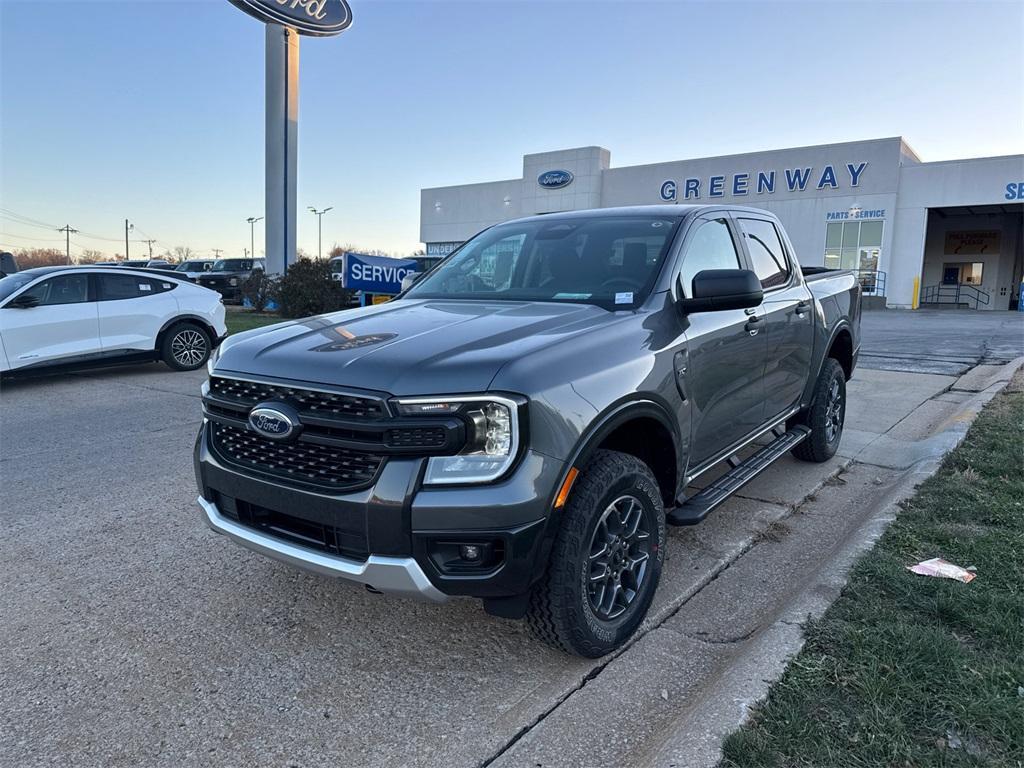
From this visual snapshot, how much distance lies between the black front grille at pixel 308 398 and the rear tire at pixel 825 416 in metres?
3.96

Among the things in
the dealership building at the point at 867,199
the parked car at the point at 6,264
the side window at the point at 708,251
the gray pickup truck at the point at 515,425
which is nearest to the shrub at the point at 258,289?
the parked car at the point at 6,264

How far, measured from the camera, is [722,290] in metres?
3.29

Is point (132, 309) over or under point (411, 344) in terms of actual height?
under

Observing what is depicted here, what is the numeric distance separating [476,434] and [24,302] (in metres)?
8.66

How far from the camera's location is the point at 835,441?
5902 millimetres

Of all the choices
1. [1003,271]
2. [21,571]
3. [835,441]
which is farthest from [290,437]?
[1003,271]

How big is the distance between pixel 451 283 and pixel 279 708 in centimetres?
246

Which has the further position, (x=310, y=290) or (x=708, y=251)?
(x=310, y=290)

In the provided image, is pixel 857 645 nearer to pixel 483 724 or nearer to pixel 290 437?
pixel 483 724

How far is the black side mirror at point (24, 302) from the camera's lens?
8680mm

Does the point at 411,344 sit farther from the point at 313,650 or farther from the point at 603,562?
the point at 313,650

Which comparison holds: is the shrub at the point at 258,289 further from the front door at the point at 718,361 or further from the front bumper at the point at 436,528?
the front bumper at the point at 436,528

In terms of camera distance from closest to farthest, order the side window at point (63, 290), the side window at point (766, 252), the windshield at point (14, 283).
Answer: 1. the side window at point (766, 252)
2. the windshield at point (14, 283)
3. the side window at point (63, 290)

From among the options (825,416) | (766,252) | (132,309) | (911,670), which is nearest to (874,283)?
(825,416)
